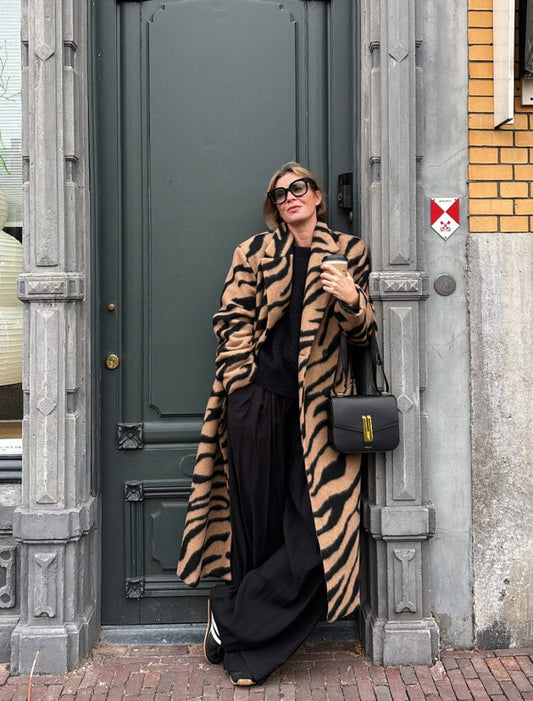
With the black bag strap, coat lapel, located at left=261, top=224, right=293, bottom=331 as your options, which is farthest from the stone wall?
coat lapel, located at left=261, top=224, right=293, bottom=331

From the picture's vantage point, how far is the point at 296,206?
3494mm

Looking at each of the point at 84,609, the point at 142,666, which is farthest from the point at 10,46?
the point at 142,666

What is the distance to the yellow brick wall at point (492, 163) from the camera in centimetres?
368

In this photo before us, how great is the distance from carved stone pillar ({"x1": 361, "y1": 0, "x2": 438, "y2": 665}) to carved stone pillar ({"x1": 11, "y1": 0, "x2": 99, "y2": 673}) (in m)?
1.53

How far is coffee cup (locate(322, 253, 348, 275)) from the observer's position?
3.29m

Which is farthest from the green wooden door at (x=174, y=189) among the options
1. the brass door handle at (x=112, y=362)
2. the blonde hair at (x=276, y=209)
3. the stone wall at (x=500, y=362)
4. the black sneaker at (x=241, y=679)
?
the stone wall at (x=500, y=362)

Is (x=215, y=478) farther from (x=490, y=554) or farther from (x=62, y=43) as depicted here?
(x=62, y=43)

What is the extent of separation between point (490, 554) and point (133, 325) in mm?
2288

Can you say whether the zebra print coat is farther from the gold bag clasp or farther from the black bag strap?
the gold bag clasp

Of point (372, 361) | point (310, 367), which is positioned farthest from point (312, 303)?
point (372, 361)

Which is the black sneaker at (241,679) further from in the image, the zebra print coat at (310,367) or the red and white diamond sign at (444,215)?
the red and white diamond sign at (444,215)

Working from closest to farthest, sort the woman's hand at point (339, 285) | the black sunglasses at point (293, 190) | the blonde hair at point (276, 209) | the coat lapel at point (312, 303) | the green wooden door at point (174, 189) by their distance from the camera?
the woman's hand at point (339, 285) → the coat lapel at point (312, 303) → the black sunglasses at point (293, 190) → the blonde hair at point (276, 209) → the green wooden door at point (174, 189)

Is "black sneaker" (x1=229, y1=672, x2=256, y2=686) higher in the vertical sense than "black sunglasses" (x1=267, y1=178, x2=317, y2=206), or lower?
lower

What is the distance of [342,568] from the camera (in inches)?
134
